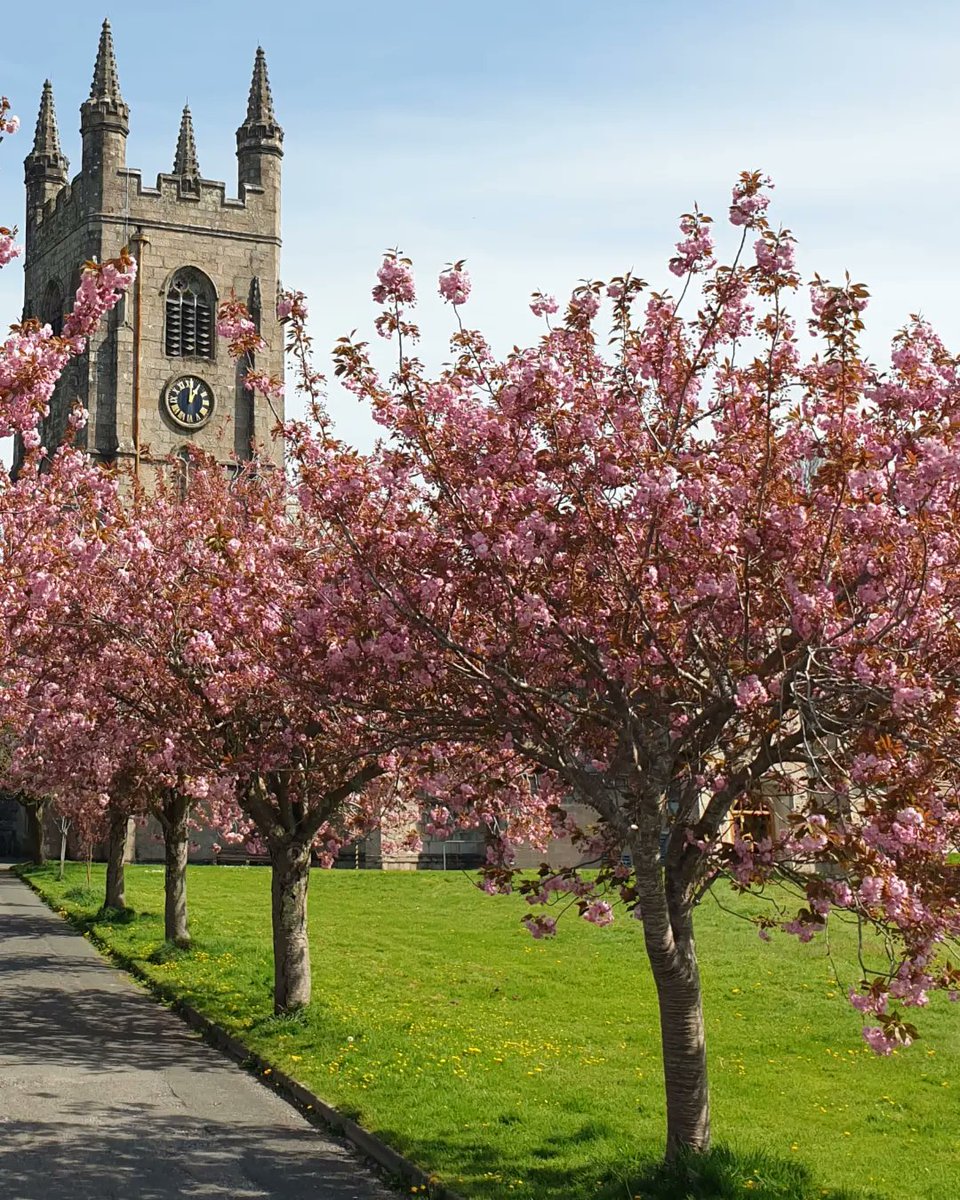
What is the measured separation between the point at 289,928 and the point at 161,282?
5350 centimetres

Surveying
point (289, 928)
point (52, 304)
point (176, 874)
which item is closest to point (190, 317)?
point (52, 304)

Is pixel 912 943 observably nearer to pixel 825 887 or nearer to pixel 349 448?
pixel 825 887

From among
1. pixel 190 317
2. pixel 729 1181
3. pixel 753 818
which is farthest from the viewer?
pixel 190 317

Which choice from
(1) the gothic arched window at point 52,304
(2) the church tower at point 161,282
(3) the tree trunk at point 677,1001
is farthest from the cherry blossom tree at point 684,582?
(1) the gothic arched window at point 52,304

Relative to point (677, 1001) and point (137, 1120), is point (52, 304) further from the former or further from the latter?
point (677, 1001)

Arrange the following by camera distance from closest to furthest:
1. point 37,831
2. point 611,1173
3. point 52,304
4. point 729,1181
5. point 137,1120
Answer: point 729,1181 → point 611,1173 → point 137,1120 → point 37,831 → point 52,304

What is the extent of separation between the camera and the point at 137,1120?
1445 cm

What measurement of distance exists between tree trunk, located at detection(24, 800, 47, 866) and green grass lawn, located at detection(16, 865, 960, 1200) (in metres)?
25.6

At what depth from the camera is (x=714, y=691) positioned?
1147cm

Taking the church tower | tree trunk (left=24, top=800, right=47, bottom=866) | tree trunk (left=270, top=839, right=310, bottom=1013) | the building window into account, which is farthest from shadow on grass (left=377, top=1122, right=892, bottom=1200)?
the church tower

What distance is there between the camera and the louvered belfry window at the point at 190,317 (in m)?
67.9

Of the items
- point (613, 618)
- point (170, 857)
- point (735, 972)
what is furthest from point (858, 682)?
point (170, 857)

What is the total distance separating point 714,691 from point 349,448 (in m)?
4.06

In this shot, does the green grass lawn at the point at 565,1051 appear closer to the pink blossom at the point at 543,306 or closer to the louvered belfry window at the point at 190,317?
the pink blossom at the point at 543,306
